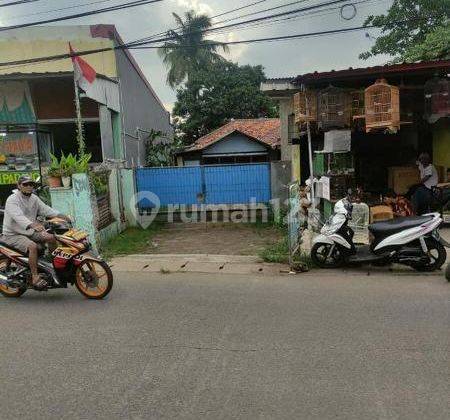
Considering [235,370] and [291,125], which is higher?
[291,125]

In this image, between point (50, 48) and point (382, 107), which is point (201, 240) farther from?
point (50, 48)

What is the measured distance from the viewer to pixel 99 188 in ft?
35.0

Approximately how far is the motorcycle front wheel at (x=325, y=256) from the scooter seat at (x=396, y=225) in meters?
0.68

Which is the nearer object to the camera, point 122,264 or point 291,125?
point 122,264

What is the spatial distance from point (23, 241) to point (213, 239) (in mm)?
5411

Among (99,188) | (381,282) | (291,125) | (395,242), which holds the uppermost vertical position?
(291,125)

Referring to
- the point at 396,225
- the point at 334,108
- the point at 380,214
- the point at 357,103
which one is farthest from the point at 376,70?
the point at 396,225

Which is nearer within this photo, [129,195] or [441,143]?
[441,143]

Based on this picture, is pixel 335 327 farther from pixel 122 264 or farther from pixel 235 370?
pixel 122 264

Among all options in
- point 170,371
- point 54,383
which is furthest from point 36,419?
point 170,371

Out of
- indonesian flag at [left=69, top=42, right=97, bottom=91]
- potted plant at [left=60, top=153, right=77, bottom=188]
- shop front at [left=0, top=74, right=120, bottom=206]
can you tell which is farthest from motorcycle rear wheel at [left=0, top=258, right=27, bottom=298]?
shop front at [left=0, top=74, right=120, bottom=206]

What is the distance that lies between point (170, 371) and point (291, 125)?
1086 centimetres

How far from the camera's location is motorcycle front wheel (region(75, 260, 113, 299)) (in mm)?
6176

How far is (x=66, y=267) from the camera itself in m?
6.13
